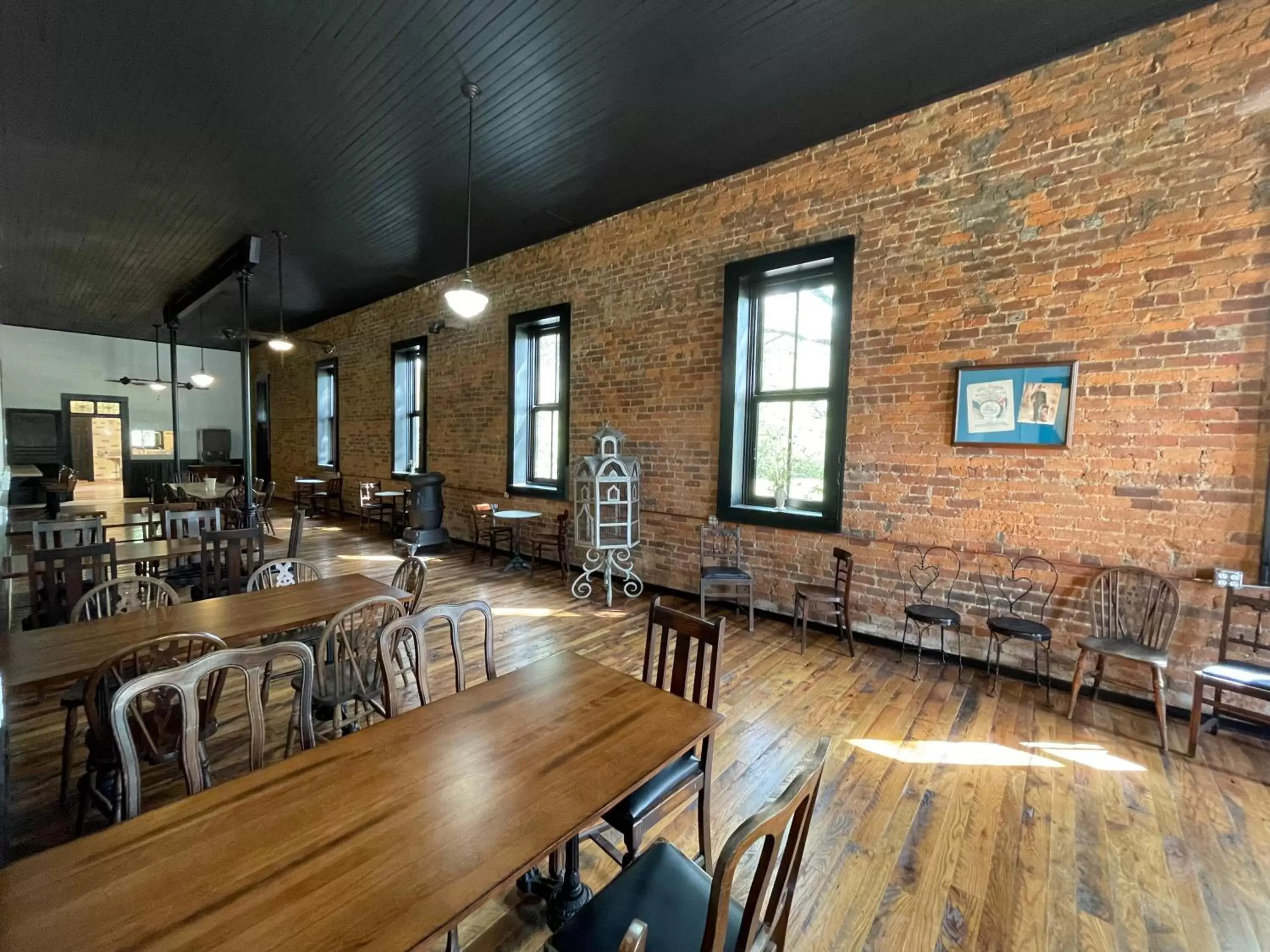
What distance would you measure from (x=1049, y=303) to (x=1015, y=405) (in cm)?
62

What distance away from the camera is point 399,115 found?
141 inches

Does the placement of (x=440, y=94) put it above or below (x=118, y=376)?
above

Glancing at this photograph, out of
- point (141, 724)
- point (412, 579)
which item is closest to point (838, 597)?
point (412, 579)

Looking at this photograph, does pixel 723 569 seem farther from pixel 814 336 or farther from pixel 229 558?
pixel 229 558

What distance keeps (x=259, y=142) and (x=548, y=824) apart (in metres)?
4.95

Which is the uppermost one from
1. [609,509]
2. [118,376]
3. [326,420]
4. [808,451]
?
[118,376]

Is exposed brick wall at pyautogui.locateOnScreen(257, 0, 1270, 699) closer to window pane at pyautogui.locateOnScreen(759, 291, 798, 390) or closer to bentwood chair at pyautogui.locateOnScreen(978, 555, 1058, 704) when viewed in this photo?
bentwood chair at pyautogui.locateOnScreen(978, 555, 1058, 704)

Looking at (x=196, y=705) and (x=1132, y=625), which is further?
(x=1132, y=625)

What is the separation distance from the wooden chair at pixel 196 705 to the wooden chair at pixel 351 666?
547mm

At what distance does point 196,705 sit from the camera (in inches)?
52.3

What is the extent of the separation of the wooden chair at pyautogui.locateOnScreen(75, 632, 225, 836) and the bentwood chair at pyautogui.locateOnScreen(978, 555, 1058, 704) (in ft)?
12.7

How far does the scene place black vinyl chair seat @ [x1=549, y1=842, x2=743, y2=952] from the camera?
3.70ft

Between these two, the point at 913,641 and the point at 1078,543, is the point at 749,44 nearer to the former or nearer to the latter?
the point at 1078,543

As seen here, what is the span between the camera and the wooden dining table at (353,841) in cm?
85
